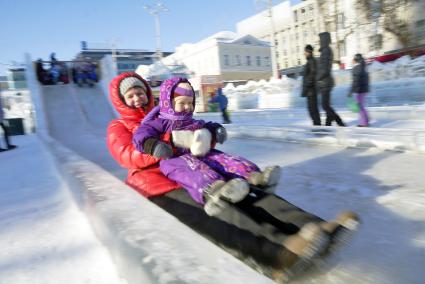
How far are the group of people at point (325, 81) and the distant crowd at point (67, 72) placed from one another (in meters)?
8.66

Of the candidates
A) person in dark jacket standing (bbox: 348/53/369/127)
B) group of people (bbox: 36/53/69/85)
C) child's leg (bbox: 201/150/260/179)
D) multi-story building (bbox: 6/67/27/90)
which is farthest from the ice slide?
multi-story building (bbox: 6/67/27/90)

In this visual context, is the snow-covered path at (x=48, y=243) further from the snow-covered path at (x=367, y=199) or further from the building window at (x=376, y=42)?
the building window at (x=376, y=42)

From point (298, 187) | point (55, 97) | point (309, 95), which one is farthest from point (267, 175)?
point (55, 97)

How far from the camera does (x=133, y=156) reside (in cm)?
223

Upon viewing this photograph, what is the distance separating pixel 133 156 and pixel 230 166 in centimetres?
71

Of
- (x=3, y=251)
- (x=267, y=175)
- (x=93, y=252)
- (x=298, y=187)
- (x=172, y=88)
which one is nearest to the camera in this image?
(x=93, y=252)

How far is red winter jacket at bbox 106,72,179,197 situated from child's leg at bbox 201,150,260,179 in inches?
10.4

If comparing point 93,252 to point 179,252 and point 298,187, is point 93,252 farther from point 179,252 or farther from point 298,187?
point 298,187

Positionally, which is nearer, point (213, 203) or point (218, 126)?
point (213, 203)

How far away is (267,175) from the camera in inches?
67.6

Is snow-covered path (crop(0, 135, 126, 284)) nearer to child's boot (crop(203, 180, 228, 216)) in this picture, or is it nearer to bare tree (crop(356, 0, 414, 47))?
child's boot (crop(203, 180, 228, 216))

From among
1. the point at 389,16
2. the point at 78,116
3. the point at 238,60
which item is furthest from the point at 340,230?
the point at 238,60

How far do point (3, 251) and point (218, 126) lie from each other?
148 cm

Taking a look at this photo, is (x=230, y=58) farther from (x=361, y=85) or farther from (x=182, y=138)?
(x=182, y=138)
